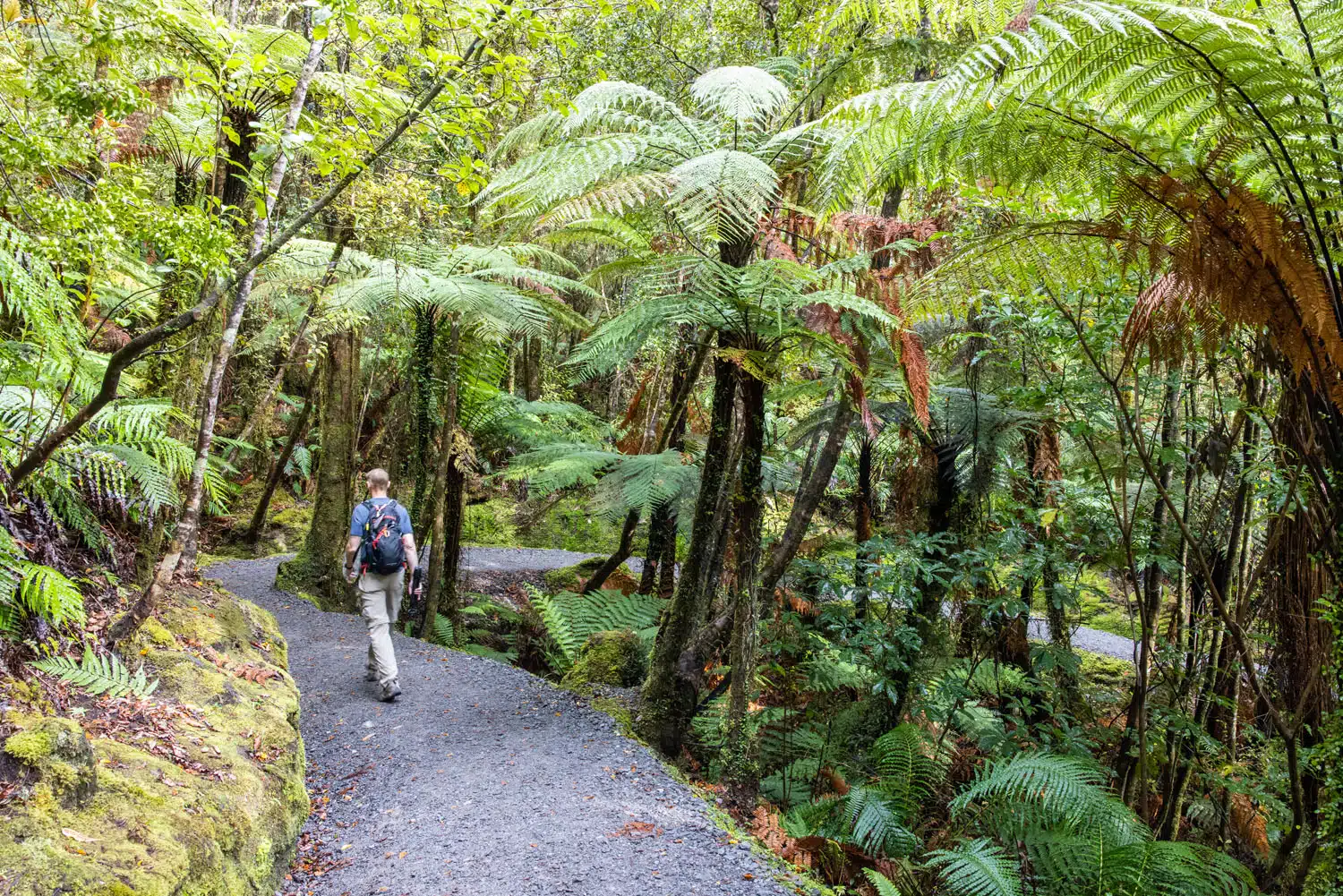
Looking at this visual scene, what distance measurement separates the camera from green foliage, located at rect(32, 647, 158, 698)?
268 centimetres

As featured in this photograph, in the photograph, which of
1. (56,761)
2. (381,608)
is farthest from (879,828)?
(56,761)

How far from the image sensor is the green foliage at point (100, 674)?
8.80 feet

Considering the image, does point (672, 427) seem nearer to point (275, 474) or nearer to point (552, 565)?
point (552, 565)

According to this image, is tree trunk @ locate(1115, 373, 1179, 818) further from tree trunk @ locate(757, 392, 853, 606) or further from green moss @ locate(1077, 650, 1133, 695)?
green moss @ locate(1077, 650, 1133, 695)

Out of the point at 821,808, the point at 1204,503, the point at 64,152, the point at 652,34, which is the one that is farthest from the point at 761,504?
the point at 652,34

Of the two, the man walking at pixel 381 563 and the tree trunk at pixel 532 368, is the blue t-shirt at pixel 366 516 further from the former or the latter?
the tree trunk at pixel 532 368

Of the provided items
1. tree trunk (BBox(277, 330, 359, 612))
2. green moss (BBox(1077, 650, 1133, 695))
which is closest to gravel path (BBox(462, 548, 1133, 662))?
green moss (BBox(1077, 650, 1133, 695))

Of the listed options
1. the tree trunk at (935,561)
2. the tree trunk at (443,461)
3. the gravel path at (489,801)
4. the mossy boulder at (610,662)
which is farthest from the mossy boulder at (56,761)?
the tree trunk at (443,461)

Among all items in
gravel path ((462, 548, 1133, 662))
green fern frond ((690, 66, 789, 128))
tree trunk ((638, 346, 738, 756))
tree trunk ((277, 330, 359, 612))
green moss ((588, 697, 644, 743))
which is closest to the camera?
green fern frond ((690, 66, 789, 128))

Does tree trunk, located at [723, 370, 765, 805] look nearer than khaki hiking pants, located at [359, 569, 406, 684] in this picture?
Yes

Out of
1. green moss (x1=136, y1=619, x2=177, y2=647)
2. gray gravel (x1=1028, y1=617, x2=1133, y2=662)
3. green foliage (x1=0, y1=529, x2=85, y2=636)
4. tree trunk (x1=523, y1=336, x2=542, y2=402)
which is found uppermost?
tree trunk (x1=523, y1=336, x2=542, y2=402)

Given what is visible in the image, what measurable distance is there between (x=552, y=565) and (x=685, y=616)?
6611mm

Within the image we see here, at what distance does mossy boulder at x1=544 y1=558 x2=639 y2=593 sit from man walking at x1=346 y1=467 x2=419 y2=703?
3.91 metres

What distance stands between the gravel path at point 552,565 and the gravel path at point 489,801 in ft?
15.7
